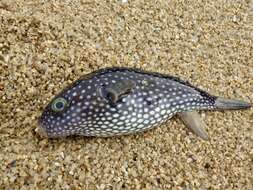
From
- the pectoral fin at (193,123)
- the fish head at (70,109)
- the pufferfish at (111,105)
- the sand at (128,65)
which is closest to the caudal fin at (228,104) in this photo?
the sand at (128,65)

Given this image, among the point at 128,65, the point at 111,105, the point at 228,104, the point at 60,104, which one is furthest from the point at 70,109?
the point at 228,104

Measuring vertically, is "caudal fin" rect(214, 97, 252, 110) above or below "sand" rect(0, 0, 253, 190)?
above

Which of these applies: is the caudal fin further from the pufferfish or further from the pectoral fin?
the pufferfish

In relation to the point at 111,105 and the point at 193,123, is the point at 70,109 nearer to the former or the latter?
the point at 111,105

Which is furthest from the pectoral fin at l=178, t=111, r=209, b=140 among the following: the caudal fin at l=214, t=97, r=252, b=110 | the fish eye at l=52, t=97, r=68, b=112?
the fish eye at l=52, t=97, r=68, b=112

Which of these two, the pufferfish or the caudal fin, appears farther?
the caudal fin

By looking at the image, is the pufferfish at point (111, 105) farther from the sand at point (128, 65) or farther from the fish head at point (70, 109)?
the sand at point (128, 65)
